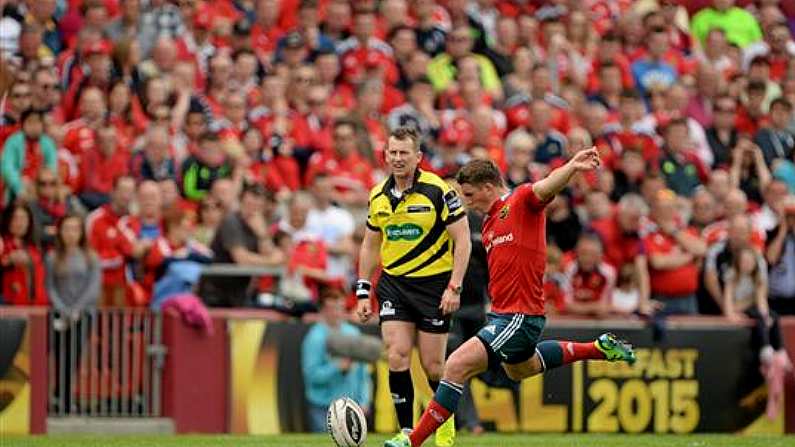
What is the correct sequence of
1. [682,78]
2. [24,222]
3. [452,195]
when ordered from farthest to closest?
[682,78], [24,222], [452,195]

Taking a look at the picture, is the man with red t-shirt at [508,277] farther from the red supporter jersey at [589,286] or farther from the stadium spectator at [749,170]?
the stadium spectator at [749,170]

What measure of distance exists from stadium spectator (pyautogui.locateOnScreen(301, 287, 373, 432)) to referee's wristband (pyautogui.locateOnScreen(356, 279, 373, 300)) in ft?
14.6

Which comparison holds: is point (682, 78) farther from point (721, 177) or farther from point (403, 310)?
point (403, 310)

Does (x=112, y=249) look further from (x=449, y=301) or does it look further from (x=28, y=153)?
(x=449, y=301)

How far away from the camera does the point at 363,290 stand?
1376 centimetres

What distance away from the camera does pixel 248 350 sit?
60.4ft

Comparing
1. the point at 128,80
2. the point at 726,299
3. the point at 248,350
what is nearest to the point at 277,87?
the point at 128,80

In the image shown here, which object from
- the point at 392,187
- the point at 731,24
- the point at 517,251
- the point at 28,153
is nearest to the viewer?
the point at 517,251

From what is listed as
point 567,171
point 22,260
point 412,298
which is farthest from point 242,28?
point 567,171

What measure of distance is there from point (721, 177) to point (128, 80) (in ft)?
22.3

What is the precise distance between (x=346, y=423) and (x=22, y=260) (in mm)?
5976

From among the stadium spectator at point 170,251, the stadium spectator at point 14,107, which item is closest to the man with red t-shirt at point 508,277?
the stadium spectator at point 170,251

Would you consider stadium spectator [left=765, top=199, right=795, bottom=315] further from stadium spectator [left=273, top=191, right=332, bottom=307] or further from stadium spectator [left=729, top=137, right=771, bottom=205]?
stadium spectator [left=273, top=191, right=332, bottom=307]

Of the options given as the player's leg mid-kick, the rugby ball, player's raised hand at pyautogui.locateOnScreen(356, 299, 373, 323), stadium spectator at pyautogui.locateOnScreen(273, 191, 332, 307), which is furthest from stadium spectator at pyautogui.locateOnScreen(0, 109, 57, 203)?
the player's leg mid-kick
